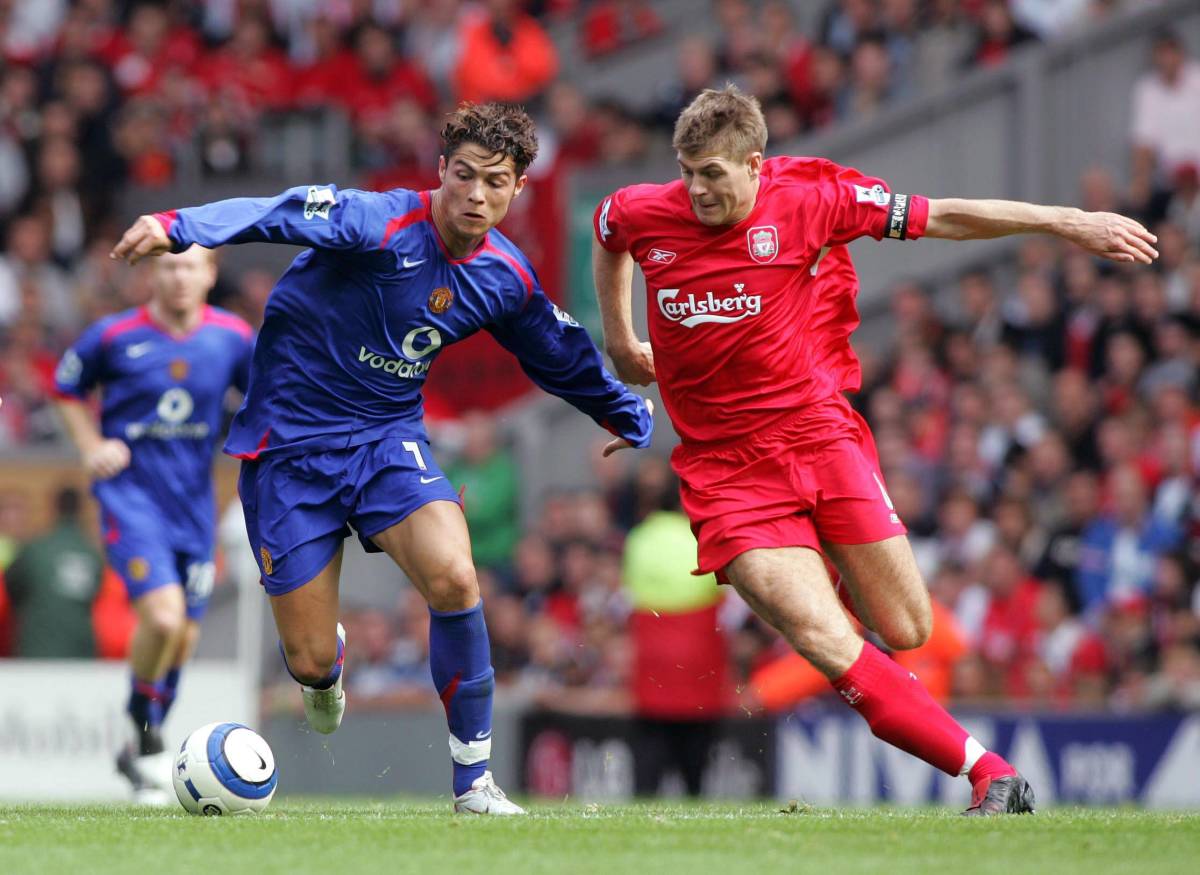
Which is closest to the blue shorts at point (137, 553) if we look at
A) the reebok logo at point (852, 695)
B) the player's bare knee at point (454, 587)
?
the player's bare knee at point (454, 587)

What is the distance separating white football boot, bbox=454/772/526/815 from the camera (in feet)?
25.8

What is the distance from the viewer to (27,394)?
17.9 m

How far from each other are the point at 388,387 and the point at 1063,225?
Result: 2674 millimetres

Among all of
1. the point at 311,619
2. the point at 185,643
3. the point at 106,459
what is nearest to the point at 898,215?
the point at 311,619

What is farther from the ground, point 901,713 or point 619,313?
point 619,313

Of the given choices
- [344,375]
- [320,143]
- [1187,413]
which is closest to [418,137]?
[320,143]

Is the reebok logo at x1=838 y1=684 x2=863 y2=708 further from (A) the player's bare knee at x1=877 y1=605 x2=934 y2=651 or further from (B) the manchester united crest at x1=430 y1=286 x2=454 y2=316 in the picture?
(B) the manchester united crest at x1=430 y1=286 x2=454 y2=316

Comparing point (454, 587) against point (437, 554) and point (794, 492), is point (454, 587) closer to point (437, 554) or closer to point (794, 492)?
point (437, 554)

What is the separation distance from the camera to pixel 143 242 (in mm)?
6918

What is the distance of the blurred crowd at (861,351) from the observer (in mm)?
13555

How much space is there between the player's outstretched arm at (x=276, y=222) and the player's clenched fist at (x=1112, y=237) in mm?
2619

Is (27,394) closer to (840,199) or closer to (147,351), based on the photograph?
(147,351)

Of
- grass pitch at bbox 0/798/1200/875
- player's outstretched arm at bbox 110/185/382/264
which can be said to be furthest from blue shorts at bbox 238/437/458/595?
grass pitch at bbox 0/798/1200/875

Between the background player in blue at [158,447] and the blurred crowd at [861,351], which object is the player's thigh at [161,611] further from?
the blurred crowd at [861,351]
